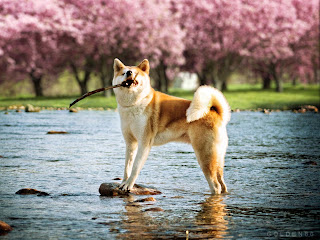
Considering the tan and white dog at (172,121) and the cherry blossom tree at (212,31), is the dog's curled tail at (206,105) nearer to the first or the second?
the tan and white dog at (172,121)

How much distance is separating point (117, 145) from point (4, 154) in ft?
10.2

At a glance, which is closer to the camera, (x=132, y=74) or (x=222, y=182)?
(x=132, y=74)

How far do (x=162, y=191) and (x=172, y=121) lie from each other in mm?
A: 1110

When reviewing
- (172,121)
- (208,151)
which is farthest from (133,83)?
(208,151)

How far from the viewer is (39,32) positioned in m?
44.7

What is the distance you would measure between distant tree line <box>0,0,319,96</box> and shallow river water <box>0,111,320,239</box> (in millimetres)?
25737

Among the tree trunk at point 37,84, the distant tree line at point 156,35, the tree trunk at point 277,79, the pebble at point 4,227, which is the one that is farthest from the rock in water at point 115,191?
the tree trunk at point 277,79

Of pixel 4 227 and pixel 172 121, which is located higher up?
pixel 172 121

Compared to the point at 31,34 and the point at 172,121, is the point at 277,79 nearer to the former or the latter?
the point at 31,34

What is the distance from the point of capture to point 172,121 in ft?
30.5

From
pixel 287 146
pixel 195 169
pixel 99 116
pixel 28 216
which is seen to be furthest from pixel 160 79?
pixel 28 216

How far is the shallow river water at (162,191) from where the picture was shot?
7051mm

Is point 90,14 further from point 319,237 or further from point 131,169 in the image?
point 319,237

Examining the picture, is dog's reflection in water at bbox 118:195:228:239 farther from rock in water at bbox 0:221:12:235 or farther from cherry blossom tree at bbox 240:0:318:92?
cherry blossom tree at bbox 240:0:318:92
